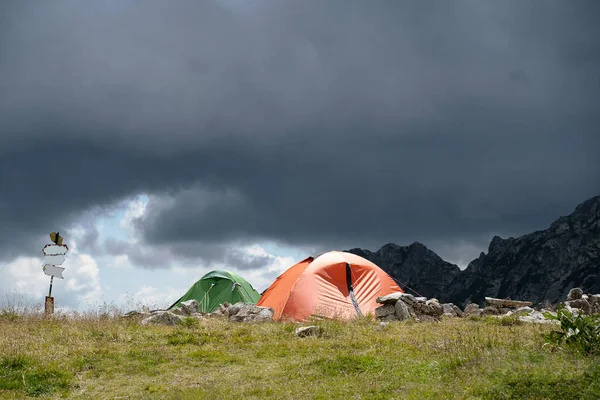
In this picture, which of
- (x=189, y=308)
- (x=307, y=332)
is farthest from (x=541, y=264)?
(x=307, y=332)

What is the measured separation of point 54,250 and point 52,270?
2.83ft

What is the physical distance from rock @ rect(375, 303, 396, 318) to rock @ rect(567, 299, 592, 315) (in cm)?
Result: 901

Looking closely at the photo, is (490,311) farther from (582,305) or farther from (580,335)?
(580,335)

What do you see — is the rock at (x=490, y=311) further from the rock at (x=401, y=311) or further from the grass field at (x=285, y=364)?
the grass field at (x=285, y=364)

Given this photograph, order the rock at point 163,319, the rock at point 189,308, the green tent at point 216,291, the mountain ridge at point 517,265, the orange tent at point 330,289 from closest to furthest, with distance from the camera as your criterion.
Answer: the rock at point 163,319 → the orange tent at point 330,289 → the rock at point 189,308 → the green tent at point 216,291 → the mountain ridge at point 517,265

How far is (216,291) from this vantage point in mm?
29812

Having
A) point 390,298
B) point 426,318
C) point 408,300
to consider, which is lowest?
point 426,318

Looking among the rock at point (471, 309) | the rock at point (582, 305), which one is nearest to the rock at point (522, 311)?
→ the rock at point (471, 309)

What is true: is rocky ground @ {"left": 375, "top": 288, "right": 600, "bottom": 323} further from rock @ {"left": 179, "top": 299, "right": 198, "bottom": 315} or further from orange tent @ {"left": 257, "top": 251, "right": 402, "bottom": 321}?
rock @ {"left": 179, "top": 299, "right": 198, "bottom": 315}

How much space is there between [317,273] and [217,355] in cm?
966

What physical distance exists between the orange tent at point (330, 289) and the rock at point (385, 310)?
988mm

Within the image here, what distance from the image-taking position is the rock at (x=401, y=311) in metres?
21.2

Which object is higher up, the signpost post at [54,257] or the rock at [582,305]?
the signpost post at [54,257]

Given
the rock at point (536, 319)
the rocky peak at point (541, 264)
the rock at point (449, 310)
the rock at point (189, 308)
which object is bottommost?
the rock at point (536, 319)
